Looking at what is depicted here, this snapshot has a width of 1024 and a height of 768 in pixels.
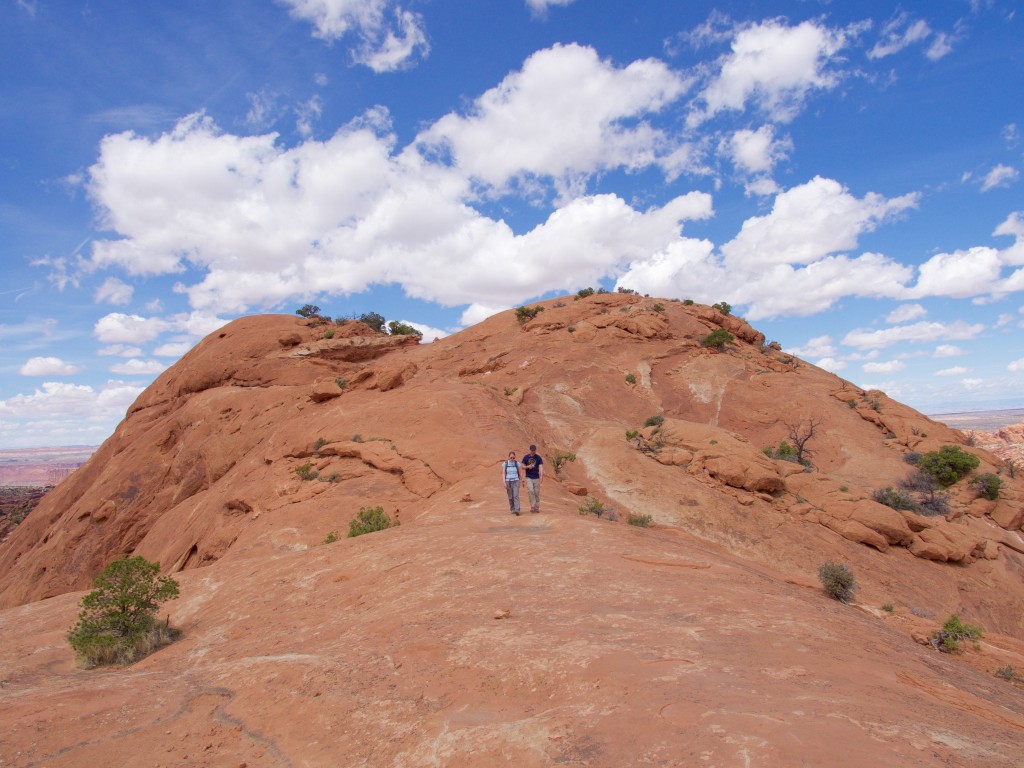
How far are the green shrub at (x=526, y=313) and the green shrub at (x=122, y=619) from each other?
33.4m

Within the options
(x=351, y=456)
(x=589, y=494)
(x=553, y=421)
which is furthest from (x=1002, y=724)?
(x=553, y=421)

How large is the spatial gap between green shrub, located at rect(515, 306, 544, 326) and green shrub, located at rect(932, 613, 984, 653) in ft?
108

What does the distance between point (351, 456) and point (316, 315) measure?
2014cm

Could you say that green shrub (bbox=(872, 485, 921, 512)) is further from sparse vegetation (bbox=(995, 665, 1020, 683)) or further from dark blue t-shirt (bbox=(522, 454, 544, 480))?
dark blue t-shirt (bbox=(522, 454, 544, 480))

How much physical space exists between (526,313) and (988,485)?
91.3 feet

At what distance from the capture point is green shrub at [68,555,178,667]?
8.06 metres

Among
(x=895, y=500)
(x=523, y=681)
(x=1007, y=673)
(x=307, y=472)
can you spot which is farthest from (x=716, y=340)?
(x=523, y=681)

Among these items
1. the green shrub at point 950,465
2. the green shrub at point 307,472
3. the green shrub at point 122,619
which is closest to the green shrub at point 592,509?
the green shrub at point 122,619

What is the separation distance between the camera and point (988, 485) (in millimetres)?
23203

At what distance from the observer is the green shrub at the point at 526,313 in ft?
135

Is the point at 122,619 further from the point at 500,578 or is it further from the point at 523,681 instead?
the point at 523,681

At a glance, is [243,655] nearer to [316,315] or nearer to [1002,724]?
[1002,724]

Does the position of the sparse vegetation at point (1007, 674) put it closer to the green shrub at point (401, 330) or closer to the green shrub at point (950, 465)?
the green shrub at point (950, 465)

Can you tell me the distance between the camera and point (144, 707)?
557 cm
